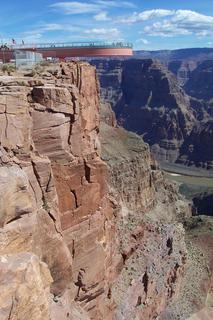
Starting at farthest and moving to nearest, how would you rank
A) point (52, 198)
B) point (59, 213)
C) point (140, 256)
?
point (140, 256) → point (59, 213) → point (52, 198)

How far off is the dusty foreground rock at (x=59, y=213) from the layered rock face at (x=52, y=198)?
0.06 metres

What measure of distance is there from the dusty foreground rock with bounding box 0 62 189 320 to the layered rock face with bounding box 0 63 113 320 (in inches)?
2.3

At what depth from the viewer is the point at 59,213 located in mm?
33188

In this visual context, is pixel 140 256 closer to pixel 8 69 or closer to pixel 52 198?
pixel 8 69

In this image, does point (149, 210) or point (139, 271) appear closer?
point (139, 271)

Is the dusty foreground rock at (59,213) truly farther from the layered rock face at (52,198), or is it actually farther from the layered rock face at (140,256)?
the layered rock face at (140,256)

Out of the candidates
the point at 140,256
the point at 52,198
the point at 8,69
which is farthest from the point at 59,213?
the point at 140,256

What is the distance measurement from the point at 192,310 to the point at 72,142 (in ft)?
116

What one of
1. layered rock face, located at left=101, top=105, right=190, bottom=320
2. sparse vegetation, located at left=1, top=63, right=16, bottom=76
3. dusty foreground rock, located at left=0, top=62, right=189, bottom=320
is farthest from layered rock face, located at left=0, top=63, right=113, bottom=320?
layered rock face, located at left=101, top=105, right=190, bottom=320

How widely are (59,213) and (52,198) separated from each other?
2290 mm

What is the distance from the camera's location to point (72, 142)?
3338 centimetres

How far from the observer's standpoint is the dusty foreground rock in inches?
938

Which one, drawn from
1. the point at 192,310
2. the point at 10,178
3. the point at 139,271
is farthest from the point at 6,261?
the point at 192,310

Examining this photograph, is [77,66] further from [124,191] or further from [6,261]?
[124,191]
